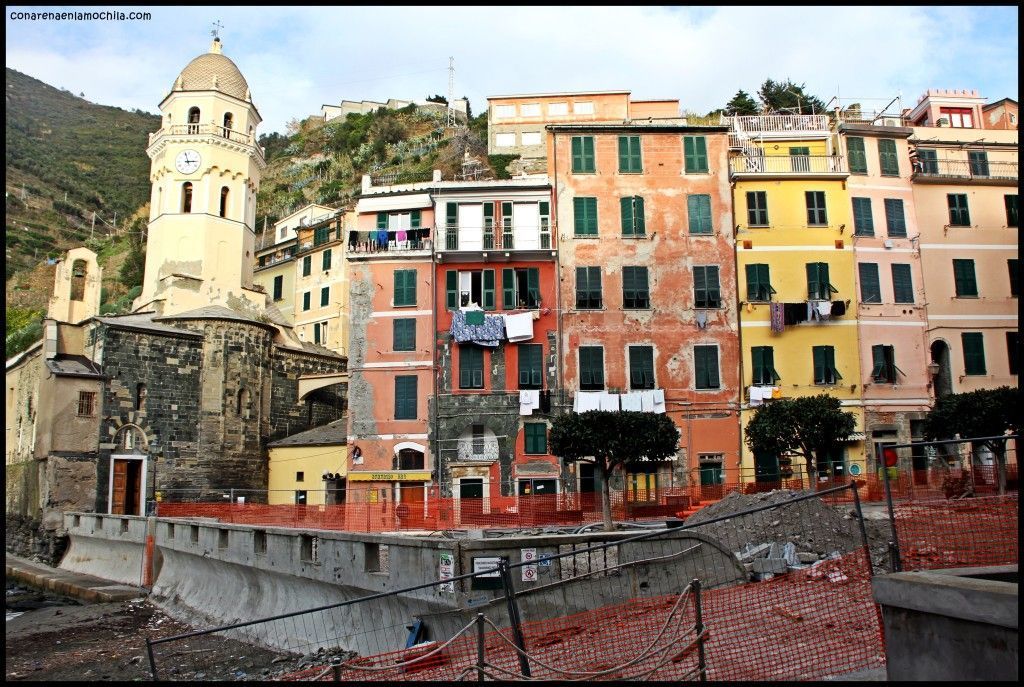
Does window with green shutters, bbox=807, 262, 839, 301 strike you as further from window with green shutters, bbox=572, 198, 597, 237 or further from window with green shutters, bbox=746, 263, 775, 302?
window with green shutters, bbox=572, 198, 597, 237

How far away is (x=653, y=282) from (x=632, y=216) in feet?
9.97

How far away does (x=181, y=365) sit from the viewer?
3878cm

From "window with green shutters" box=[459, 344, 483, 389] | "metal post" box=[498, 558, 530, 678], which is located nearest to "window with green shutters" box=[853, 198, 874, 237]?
"window with green shutters" box=[459, 344, 483, 389]

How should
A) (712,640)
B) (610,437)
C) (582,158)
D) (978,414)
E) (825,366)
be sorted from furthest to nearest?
1. (582,158)
2. (825,366)
3. (610,437)
4. (978,414)
5. (712,640)

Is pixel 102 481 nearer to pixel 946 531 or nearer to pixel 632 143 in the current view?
pixel 632 143

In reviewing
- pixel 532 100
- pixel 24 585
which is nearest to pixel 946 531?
pixel 24 585

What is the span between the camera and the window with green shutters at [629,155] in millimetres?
34562

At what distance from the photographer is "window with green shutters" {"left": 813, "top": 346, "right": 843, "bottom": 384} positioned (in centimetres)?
3184

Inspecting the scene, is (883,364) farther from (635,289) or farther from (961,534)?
(961,534)

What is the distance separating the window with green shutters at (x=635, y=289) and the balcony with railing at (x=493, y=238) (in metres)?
3.52

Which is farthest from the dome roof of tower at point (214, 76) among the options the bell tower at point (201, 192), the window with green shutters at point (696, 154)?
the window with green shutters at point (696, 154)

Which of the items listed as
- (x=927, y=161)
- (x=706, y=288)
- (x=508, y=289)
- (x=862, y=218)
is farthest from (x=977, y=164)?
(x=508, y=289)

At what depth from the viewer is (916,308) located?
3278 cm

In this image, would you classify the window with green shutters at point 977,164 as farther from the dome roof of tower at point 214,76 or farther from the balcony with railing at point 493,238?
the dome roof of tower at point 214,76
